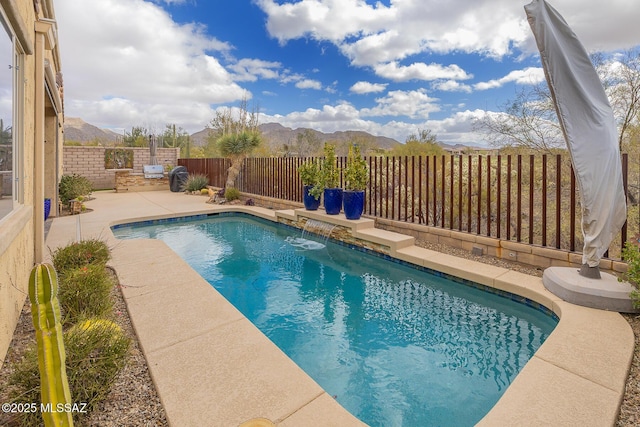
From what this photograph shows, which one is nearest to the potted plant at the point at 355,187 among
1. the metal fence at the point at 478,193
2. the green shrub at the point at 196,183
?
the metal fence at the point at 478,193

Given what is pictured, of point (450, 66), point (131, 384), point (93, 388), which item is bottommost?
point (131, 384)

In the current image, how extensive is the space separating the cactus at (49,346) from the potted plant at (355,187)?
16.8ft

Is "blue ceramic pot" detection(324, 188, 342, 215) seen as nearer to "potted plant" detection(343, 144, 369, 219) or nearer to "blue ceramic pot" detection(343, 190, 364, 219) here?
"potted plant" detection(343, 144, 369, 219)

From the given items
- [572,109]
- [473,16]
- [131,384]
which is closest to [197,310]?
[131,384]

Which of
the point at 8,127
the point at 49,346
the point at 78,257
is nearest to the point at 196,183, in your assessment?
the point at 78,257

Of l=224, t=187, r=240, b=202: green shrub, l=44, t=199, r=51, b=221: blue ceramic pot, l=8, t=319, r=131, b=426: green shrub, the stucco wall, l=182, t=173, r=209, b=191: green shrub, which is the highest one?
the stucco wall

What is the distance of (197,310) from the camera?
3023 mm

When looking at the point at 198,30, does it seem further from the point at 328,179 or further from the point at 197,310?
the point at 197,310

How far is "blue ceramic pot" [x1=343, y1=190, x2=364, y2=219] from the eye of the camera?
6102 mm

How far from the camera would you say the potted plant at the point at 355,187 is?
241 inches

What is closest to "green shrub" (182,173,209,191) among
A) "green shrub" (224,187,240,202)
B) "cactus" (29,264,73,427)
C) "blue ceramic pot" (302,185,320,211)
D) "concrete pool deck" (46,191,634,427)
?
"green shrub" (224,187,240,202)

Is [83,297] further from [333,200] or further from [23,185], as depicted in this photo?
[333,200]

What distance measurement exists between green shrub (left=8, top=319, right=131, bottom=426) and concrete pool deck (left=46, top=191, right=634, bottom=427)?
293 mm

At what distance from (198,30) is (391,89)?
10.9 m
